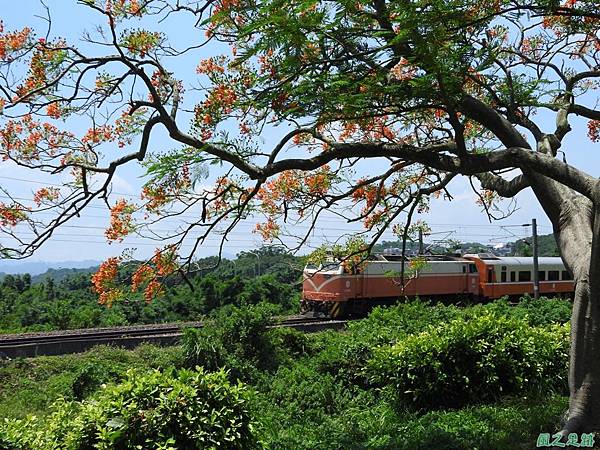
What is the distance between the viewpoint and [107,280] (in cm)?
599

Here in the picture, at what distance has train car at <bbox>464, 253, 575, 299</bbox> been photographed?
21.8m

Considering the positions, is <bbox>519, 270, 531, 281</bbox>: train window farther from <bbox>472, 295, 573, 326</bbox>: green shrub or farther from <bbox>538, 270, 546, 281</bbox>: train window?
<bbox>472, 295, 573, 326</bbox>: green shrub

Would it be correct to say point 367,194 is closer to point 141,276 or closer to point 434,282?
point 141,276

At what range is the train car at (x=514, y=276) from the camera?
858 inches

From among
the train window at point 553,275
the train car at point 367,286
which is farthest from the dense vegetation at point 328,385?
the train window at point 553,275

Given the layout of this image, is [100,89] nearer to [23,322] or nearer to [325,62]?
[325,62]

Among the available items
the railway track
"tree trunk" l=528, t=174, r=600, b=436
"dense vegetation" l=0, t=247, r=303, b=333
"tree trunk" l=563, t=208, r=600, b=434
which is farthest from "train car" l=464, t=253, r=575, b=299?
"tree trunk" l=563, t=208, r=600, b=434

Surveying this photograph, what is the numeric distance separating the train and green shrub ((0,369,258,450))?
11.0 meters

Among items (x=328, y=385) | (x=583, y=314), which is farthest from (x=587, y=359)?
(x=328, y=385)

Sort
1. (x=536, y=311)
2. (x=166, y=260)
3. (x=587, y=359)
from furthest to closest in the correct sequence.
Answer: (x=536, y=311), (x=166, y=260), (x=587, y=359)

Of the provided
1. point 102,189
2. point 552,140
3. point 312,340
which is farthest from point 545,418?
point 312,340

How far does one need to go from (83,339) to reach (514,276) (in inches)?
634

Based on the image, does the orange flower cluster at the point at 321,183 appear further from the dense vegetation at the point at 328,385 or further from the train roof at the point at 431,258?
the train roof at the point at 431,258

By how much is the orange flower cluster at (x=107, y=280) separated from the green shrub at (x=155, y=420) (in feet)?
5.95
